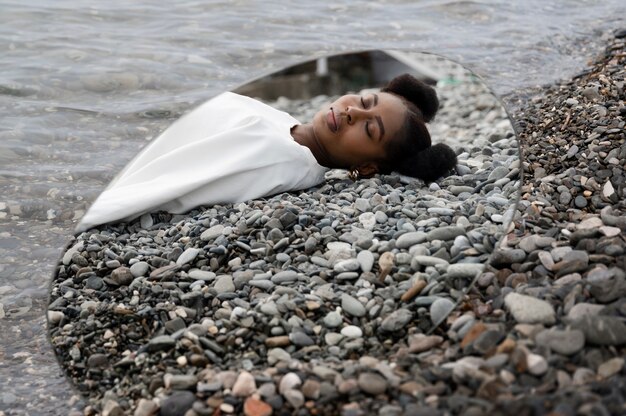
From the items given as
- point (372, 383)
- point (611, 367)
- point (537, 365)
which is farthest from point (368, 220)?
point (611, 367)

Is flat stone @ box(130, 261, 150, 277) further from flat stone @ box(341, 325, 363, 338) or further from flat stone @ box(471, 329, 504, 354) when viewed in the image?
flat stone @ box(471, 329, 504, 354)

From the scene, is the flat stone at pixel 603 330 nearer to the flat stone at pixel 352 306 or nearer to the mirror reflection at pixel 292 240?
the mirror reflection at pixel 292 240

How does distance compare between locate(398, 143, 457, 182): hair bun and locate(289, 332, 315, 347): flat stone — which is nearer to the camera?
locate(289, 332, 315, 347): flat stone

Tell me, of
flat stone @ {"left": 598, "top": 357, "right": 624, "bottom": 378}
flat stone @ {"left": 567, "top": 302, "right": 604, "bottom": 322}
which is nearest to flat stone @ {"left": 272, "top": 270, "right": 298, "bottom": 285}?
flat stone @ {"left": 567, "top": 302, "right": 604, "bottom": 322}

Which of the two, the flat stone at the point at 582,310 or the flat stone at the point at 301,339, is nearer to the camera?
the flat stone at the point at 582,310

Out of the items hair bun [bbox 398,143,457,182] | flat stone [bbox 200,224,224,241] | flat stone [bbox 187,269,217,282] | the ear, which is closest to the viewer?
flat stone [bbox 187,269,217,282]

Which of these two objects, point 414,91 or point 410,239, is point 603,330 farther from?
point 414,91

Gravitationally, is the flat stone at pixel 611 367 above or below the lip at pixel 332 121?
below

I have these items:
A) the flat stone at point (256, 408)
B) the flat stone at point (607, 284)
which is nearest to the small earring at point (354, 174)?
the flat stone at point (607, 284)

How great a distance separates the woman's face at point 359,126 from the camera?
11.1 ft

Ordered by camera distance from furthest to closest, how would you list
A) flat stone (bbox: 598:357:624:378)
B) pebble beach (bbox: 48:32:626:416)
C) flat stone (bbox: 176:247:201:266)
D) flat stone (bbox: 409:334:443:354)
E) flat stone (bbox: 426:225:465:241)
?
flat stone (bbox: 176:247:201:266) < flat stone (bbox: 426:225:465:241) < flat stone (bbox: 409:334:443:354) < pebble beach (bbox: 48:32:626:416) < flat stone (bbox: 598:357:624:378)

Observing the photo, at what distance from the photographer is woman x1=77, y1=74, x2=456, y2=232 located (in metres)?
3.21

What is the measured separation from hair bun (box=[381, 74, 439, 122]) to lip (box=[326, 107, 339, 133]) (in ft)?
0.81

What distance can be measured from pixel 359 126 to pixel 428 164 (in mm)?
344
